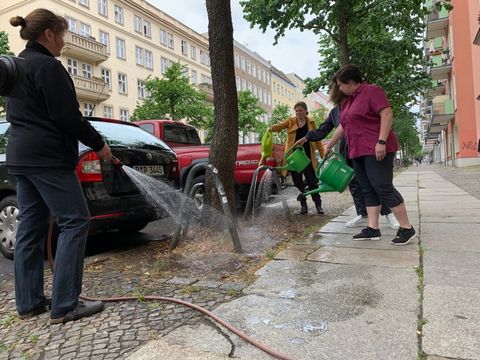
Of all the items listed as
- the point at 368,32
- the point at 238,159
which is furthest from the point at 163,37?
the point at 238,159

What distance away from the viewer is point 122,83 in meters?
39.6

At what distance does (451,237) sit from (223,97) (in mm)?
2987

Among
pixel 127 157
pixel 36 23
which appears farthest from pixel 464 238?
pixel 36 23

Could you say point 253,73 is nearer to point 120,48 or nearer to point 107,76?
point 120,48

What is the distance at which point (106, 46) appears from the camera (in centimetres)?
3772

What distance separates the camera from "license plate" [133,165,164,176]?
5162mm

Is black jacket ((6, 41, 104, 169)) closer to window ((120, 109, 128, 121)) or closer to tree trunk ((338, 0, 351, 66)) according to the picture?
tree trunk ((338, 0, 351, 66))

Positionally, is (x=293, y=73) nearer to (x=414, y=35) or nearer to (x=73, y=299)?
(x=414, y=35)

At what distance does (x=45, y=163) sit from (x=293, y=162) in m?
4.14

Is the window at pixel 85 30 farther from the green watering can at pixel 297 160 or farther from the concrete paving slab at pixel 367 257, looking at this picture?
the concrete paving slab at pixel 367 257

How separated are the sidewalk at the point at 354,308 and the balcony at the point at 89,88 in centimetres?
3188

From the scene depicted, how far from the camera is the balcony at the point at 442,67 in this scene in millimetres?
35781

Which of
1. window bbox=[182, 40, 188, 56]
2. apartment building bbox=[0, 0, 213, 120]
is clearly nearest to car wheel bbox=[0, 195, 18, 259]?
apartment building bbox=[0, 0, 213, 120]

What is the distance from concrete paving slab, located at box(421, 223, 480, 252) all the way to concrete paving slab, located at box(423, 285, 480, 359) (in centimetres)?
140
